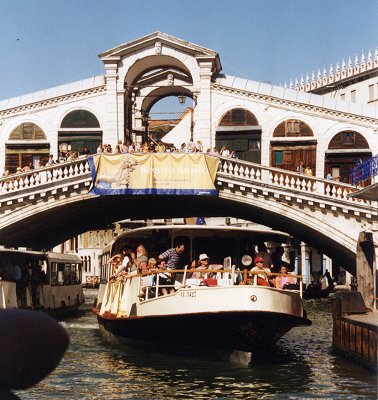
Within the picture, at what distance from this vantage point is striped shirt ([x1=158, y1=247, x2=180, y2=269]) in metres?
12.6

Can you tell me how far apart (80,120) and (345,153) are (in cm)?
856

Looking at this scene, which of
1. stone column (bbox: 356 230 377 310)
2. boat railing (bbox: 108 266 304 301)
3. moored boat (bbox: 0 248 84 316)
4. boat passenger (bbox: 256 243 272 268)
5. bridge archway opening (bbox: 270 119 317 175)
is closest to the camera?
A: boat railing (bbox: 108 266 304 301)

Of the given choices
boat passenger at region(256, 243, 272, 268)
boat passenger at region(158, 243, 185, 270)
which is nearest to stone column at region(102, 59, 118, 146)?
boat passenger at region(256, 243, 272, 268)

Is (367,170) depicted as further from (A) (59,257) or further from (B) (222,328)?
(B) (222,328)

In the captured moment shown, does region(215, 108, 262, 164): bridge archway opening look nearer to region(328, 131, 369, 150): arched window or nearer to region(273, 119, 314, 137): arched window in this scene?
region(273, 119, 314, 137): arched window

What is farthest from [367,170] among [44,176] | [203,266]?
[203,266]

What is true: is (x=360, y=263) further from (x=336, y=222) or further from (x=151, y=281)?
(x=336, y=222)

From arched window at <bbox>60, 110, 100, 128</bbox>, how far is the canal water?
13762 millimetres

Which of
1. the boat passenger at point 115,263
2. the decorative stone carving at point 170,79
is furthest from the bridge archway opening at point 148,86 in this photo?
the boat passenger at point 115,263

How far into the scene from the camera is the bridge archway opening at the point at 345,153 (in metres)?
27.0

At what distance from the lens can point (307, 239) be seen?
→ 93.9 ft

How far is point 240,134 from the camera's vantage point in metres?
27.5

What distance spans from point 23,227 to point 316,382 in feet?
55.5

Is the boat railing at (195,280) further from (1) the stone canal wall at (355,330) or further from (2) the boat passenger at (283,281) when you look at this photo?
(1) the stone canal wall at (355,330)
